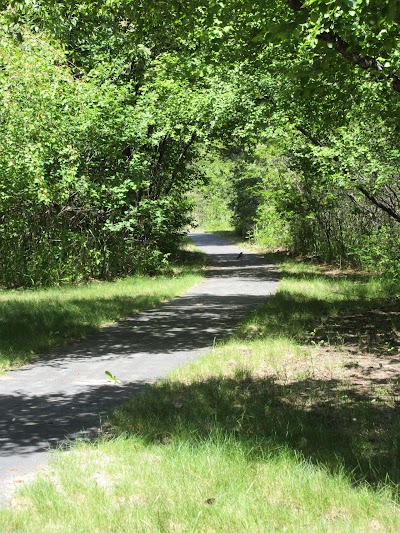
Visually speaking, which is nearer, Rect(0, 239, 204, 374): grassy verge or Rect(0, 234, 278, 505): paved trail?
Rect(0, 234, 278, 505): paved trail

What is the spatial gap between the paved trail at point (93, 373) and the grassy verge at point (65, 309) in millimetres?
329

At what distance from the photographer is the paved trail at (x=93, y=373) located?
5777 mm

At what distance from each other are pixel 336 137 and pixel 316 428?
546 inches

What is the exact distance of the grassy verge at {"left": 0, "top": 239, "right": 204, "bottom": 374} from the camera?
1016cm

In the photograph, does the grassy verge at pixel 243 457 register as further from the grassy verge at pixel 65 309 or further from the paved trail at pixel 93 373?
the grassy verge at pixel 65 309

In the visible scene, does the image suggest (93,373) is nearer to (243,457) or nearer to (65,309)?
(243,457)

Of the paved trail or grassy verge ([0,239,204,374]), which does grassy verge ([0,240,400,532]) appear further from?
grassy verge ([0,239,204,374])

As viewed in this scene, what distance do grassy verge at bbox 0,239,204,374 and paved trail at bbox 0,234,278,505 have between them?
1.08 ft

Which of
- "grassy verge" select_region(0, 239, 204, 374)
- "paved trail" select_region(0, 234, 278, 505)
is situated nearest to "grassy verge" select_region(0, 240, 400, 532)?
"paved trail" select_region(0, 234, 278, 505)

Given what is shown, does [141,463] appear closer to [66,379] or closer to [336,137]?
[66,379]

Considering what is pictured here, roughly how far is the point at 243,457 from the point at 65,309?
862 cm

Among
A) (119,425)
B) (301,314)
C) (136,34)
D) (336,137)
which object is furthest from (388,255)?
(119,425)

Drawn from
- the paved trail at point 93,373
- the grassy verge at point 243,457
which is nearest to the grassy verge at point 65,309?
the paved trail at point 93,373

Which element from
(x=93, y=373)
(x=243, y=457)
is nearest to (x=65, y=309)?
(x=93, y=373)
